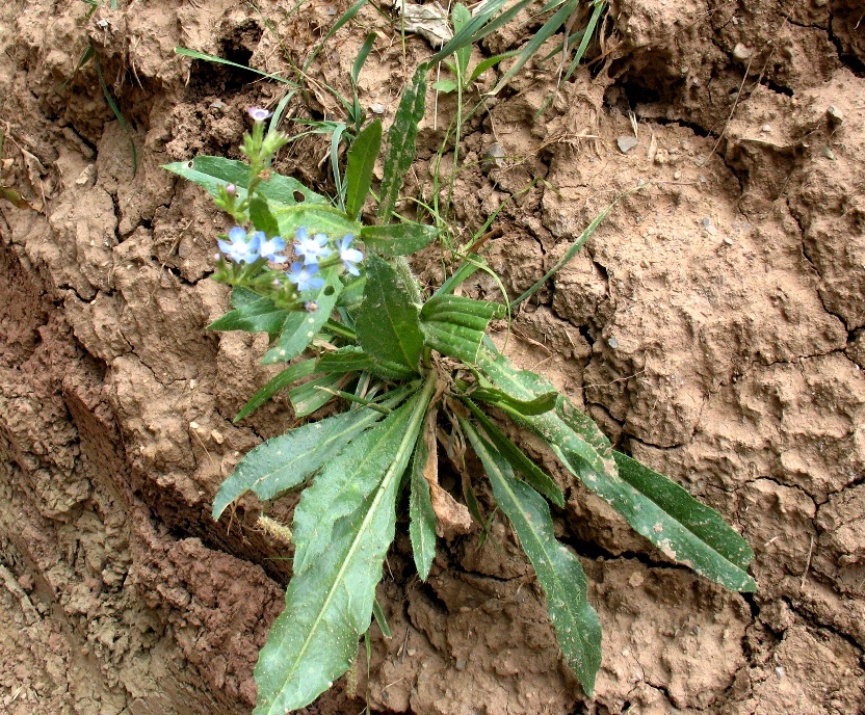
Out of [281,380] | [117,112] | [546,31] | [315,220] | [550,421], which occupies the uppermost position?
[546,31]

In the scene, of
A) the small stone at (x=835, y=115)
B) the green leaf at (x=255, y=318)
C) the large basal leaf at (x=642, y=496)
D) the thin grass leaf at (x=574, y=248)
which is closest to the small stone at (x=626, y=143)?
the thin grass leaf at (x=574, y=248)

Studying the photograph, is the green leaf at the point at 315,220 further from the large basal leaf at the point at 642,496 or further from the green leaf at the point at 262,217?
the large basal leaf at the point at 642,496

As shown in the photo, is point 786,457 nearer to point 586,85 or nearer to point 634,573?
point 634,573

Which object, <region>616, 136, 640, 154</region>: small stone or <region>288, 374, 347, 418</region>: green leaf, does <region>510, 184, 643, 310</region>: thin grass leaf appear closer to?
<region>616, 136, 640, 154</region>: small stone

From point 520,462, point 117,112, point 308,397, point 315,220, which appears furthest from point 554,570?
point 117,112

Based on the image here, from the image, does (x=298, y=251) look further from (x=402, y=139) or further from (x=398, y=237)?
(x=402, y=139)

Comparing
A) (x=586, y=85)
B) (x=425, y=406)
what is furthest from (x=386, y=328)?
(x=586, y=85)
